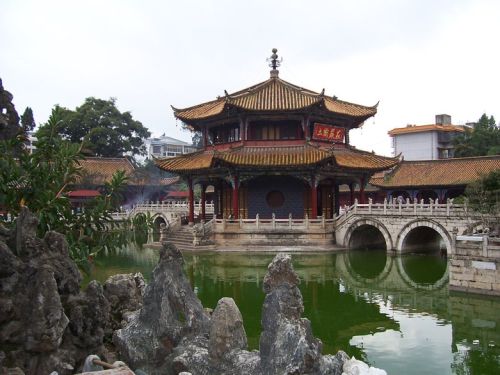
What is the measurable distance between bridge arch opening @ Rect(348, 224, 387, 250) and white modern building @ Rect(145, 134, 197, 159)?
84.0 metres

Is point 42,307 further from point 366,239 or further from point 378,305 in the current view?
point 366,239

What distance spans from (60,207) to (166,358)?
287cm

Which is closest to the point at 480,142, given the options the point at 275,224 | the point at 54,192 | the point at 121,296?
the point at 275,224

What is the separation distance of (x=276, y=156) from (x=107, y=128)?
126 feet

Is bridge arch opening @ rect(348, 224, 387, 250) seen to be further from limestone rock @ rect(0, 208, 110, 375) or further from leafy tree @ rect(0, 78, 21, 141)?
limestone rock @ rect(0, 208, 110, 375)

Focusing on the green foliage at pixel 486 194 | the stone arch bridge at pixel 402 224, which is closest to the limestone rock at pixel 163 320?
the green foliage at pixel 486 194

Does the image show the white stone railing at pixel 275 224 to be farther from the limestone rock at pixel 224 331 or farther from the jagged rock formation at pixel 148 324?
the limestone rock at pixel 224 331

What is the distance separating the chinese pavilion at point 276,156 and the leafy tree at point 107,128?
31696 mm

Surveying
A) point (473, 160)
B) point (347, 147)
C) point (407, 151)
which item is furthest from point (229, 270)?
point (407, 151)

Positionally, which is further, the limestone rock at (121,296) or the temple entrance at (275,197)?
the temple entrance at (275,197)

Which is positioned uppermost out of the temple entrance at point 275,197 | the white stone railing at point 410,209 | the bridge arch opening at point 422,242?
the temple entrance at point 275,197

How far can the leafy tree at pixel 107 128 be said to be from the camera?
61.8m

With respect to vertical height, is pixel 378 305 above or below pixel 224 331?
below

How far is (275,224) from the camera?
2864 cm
